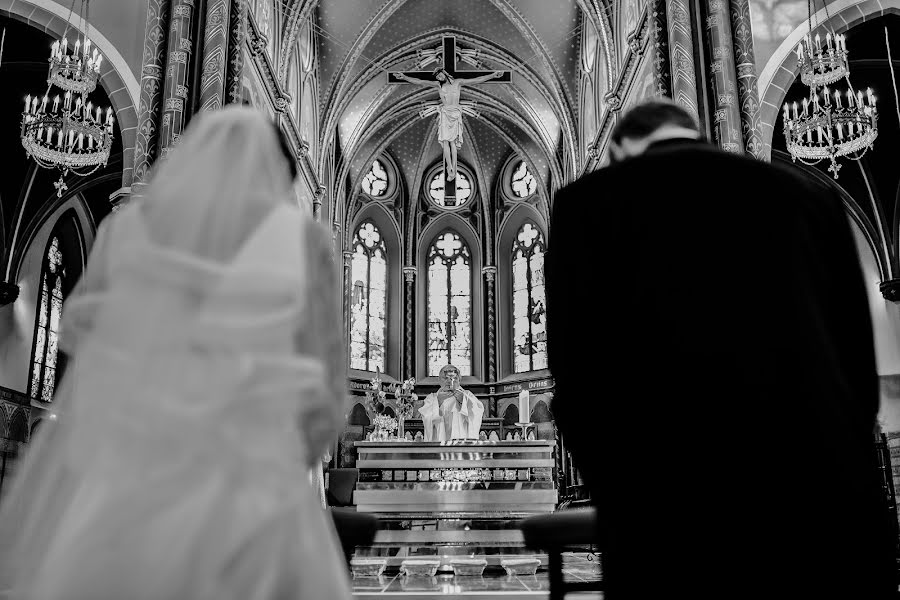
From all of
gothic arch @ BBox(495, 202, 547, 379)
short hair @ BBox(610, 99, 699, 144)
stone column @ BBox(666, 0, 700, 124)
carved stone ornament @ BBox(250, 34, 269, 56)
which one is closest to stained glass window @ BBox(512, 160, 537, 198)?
gothic arch @ BBox(495, 202, 547, 379)

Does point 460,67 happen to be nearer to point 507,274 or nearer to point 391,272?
point 507,274

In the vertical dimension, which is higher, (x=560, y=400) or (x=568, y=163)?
(x=568, y=163)

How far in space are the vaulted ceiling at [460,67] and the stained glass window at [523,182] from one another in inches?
33.6

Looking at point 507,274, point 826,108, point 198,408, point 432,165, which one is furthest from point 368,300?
point 198,408

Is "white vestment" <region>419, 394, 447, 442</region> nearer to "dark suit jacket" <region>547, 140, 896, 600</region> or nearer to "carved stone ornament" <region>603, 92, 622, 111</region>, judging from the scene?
"carved stone ornament" <region>603, 92, 622, 111</region>

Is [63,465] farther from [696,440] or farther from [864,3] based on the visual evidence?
[864,3]

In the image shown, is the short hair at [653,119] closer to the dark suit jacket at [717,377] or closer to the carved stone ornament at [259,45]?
the dark suit jacket at [717,377]

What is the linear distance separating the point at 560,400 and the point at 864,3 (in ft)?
31.5

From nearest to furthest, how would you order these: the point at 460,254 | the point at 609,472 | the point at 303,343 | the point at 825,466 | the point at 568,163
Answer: the point at 825,466
the point at 609,472
the point at 303,343
the point at 568,163
the point at 460,254

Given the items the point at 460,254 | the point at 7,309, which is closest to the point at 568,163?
the point at 460,254

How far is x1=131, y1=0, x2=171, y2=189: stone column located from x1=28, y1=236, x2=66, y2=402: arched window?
8356 millimetres

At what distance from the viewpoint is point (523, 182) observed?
76.4ft

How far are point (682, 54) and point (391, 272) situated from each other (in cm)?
1517

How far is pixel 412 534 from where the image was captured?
7.97 meters
